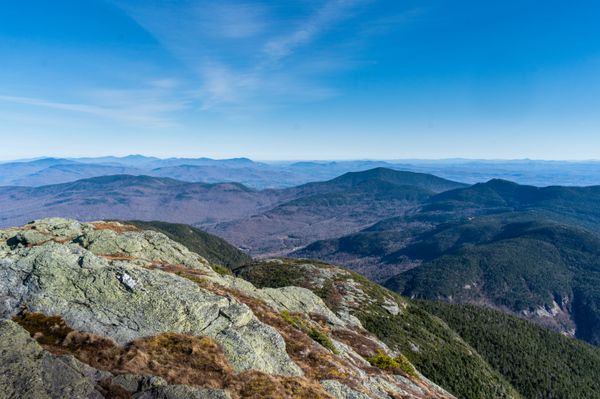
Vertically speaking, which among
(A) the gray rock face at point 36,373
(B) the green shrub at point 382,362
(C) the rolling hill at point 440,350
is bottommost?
(C) the rolling hill at point 440,350

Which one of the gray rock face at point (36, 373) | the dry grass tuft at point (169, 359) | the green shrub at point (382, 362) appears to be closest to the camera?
the gray rock face at point (36, 373)

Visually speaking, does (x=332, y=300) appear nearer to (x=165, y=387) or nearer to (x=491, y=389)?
(x=491, y=389)

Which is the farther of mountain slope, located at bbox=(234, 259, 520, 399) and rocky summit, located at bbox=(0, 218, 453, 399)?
mountain slope, located at bbox=(234, 259, 520, 399)

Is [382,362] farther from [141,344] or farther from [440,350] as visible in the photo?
[440,350]

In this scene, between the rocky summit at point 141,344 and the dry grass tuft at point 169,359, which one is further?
the dry grass tuft at point 169,359

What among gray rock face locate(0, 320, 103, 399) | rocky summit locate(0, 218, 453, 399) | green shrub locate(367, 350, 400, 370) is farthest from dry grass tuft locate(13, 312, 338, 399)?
green shrub locate(367, 350, 400, 370)

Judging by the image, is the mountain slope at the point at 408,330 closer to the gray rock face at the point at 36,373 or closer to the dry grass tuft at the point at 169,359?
the dry grass tuft at the point at 169,359

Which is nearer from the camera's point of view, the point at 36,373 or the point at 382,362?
the point at 36,373

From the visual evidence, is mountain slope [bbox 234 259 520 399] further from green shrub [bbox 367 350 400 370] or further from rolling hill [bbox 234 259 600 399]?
green shrub [bbox 367 350 400 370]

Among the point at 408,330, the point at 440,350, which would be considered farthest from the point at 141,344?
the point at 440,350

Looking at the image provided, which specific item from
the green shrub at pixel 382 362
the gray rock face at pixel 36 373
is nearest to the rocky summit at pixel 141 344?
the gray rock face at pixel 36 373
